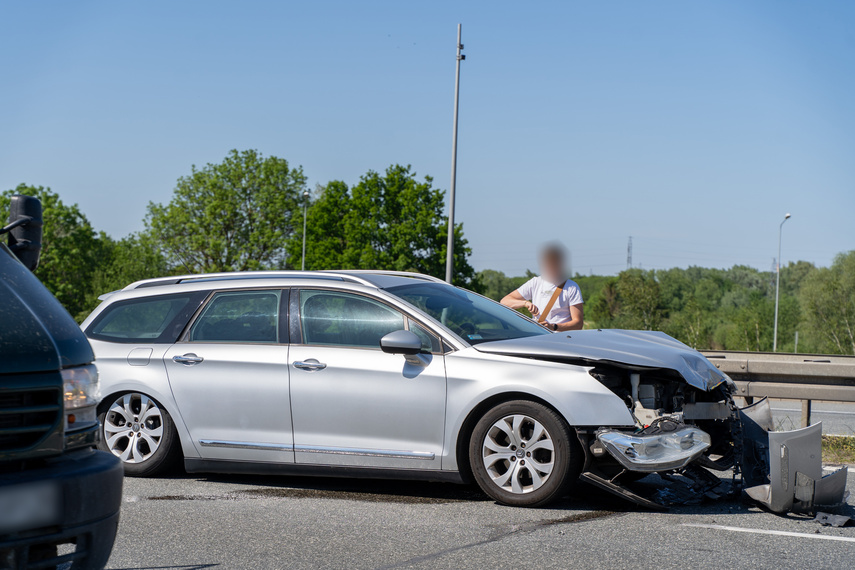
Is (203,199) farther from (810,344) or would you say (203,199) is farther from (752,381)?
(752,381)

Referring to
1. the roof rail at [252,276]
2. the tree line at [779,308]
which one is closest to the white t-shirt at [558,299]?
the roof rail at [252,276]

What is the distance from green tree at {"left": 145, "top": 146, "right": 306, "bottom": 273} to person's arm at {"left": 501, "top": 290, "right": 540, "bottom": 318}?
49.2 meters

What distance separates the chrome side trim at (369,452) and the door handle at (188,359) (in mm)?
1052

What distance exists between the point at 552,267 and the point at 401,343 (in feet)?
10.8

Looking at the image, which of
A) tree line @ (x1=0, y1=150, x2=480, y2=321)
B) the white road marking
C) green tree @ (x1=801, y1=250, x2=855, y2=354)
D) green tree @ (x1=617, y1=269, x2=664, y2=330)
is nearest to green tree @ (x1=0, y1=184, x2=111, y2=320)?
tree line @ (x1=0, y1=150, x2=480, y2=321)

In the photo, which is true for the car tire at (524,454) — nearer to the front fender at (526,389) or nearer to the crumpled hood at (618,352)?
the front fender at (526,389)

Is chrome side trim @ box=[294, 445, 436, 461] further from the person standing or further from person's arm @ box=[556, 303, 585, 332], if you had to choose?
person's arm @ box=[556, 303, 585, 332]

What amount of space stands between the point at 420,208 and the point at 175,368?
5611 cm

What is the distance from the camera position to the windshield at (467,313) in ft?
20.0

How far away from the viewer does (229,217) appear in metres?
58.2

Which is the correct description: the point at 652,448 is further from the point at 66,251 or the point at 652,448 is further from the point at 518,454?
the point at 66,251

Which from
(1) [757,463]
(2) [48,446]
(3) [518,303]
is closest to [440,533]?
(1) [757,463]

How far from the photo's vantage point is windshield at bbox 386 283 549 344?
20.0 feet

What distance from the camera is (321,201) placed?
2566 inches
